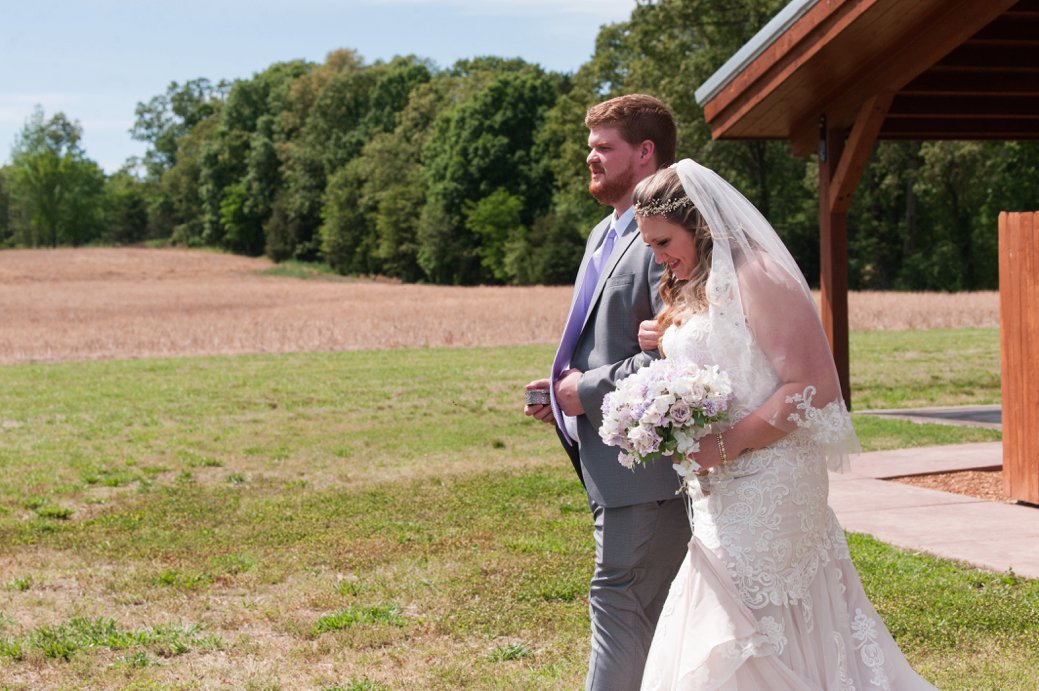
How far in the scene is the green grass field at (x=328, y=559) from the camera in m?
5.33

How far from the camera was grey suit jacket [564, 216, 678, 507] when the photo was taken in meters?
3.71

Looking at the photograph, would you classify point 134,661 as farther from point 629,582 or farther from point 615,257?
point 615,257

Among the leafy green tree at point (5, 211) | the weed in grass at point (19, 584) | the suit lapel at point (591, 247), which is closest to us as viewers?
the suit lapel at point (591, 247)

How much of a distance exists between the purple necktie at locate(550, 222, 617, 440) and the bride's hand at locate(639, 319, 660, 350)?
0.95ft

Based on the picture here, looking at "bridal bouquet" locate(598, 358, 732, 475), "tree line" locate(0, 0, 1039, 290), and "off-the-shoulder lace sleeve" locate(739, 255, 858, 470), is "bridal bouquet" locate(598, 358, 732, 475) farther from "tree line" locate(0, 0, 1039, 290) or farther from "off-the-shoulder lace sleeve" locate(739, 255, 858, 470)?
"tree line" locate(0, 0, 1039, 290)

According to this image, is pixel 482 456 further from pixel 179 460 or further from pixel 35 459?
pixel 35 459

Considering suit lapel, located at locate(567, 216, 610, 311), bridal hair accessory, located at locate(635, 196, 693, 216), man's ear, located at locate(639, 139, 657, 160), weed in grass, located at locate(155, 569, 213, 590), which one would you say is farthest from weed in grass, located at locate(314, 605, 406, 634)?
bridal hair accessory, located at locate(635, 196, 693, 216)

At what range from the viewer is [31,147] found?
118 m

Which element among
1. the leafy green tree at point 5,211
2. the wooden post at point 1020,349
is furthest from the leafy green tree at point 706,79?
the leafy green tree at point 5,211

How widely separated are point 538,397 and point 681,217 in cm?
83

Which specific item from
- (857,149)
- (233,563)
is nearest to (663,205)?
(233,563)

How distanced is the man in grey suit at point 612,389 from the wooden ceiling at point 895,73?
640 cm

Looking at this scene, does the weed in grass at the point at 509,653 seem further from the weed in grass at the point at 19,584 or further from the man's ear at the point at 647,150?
the weed in grass at the point at 19,584

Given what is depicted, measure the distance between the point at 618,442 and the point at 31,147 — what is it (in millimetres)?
126205
